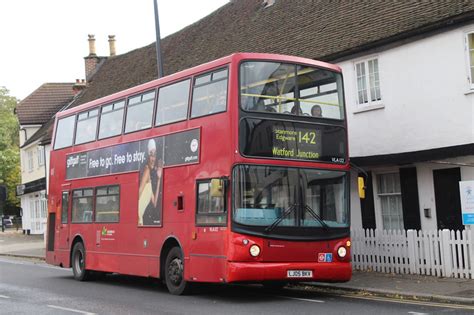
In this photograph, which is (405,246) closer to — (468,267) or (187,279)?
(468,267)

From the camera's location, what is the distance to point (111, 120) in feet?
53.6

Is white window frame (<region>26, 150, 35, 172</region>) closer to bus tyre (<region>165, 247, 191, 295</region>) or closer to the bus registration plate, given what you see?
bus tyre (<region>165, 247, 191, 295</region>)

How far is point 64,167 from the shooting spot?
1847 cm

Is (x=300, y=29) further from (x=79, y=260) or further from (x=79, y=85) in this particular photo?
(x=79, y=85)

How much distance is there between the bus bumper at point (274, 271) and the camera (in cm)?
1156

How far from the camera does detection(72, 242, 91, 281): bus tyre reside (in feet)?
57.0

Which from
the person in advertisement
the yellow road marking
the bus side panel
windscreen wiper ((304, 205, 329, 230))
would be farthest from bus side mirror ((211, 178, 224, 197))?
the yellow road marking

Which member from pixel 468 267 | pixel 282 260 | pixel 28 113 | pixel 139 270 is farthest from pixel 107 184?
pixel 28 113

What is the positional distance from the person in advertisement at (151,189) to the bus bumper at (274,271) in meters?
3.05

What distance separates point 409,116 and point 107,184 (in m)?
7.58

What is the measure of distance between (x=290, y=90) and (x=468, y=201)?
4.23m

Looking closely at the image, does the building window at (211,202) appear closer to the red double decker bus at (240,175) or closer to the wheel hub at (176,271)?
the red double decker bus at (240,175)

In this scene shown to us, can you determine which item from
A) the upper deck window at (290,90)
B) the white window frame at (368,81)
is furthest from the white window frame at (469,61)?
the upper deck window at (290,90)

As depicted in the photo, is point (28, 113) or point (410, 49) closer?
point (410, 49)
